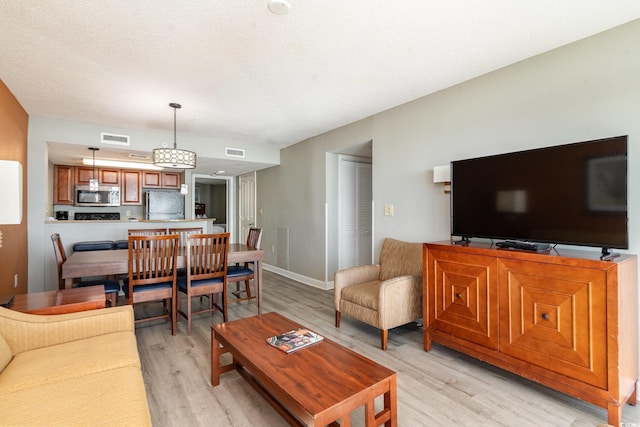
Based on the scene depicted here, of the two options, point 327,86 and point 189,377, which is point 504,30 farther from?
point 189,377

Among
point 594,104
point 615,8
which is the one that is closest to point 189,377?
point 594,104

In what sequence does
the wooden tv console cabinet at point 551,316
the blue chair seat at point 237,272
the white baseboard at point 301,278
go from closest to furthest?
the wooden tv console cabinet at point 551,316 → the blue chair seat at point 237,272 → the white baseboard at point 301,278

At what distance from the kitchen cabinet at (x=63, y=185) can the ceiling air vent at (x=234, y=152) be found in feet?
11.8

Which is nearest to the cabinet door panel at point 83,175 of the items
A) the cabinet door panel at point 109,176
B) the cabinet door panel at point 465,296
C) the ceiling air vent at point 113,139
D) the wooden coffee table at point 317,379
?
the cabinet door panel at point 109,176

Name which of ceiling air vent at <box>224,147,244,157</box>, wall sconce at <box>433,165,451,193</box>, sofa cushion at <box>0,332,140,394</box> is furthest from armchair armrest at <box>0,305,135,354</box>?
ceiling air vent at <box>224,147,244,157</box>

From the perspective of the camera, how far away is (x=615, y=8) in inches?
73.3

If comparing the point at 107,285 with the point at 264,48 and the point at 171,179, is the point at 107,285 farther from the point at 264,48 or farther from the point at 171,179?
the point at 171,179

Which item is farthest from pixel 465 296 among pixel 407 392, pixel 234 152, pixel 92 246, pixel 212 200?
pixel 212 200

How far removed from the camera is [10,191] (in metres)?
1.75

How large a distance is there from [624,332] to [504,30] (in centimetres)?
196

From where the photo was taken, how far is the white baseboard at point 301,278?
16.0ft

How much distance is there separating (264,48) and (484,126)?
1.98 meters

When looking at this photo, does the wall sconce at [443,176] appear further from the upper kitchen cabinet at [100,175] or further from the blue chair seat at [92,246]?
the upper kitchen cabinet at [100,175]

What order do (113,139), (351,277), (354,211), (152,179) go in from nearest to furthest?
(351,277), (113,139), (354,211), (152,179)
